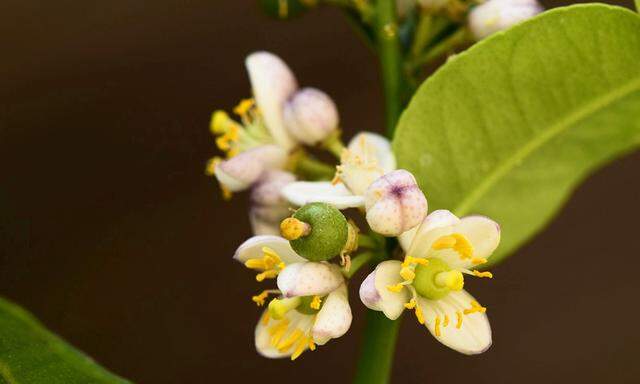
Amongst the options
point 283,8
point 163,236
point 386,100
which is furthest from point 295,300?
point 163,236

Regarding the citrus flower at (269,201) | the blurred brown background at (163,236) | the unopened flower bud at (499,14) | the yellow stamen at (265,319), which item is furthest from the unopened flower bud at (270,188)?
the blurred brown background at (163,236)

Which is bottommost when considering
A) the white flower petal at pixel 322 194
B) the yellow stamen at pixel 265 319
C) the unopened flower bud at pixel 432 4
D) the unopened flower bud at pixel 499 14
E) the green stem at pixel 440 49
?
the yellow stamen at pixel 265 319

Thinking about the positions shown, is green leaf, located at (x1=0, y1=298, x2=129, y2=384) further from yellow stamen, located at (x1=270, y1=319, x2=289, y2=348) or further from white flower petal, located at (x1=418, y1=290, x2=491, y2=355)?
white flower petal, located at (x1=418, y1=290, x2=491, y2=355)

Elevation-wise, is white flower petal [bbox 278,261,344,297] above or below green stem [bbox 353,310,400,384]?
above

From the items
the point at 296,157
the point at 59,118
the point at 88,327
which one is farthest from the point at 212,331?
the point at 296,157

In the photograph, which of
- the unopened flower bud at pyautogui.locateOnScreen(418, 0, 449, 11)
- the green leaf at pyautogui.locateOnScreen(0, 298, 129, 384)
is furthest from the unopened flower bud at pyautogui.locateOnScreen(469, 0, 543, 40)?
A: the green leaf at pyautogui.locateOnScreen(0, 298, 129, 384)

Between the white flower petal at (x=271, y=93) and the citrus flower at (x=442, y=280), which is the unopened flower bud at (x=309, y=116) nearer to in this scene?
the white flower petal at (x=271, y=93)
